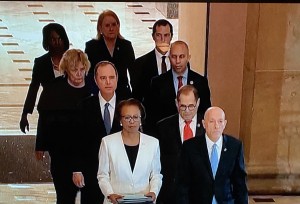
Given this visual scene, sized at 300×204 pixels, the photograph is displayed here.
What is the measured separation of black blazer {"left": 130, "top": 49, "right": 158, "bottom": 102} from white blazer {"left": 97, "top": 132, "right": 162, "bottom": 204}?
78 centimetres

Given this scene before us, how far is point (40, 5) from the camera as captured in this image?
5.96 m

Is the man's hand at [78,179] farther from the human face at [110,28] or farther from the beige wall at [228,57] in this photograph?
the beige wall at [228,57]

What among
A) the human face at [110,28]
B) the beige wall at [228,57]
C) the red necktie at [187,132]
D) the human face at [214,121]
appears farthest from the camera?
the beige wall at [228,57]

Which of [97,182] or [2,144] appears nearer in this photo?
[97,182]

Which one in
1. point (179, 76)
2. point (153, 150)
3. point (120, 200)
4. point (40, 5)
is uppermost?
point (40, 5)

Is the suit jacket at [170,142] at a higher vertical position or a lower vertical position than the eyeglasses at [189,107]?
lower

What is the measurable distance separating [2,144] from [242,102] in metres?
2.20

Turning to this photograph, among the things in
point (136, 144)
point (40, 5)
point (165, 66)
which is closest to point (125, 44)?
point (165, 66)

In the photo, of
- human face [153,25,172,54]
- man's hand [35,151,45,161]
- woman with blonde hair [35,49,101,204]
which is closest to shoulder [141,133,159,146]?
woman with blonde hair [35,49,101,204]

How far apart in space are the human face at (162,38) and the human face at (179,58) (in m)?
0.17

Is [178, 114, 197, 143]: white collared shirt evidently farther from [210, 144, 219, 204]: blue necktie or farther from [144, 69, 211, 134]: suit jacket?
[210, 144, 219, 204]: blue necktie

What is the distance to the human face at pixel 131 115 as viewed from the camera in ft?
16.5

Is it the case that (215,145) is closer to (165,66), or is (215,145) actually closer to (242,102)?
(165,66)

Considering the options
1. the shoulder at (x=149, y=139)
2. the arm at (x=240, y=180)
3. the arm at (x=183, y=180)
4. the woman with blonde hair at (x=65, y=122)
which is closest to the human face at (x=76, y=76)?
the woman with blonde hair at (x=65, y=122)
